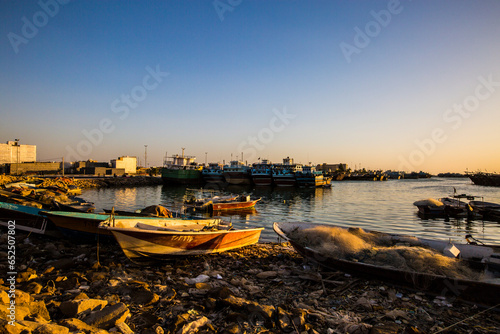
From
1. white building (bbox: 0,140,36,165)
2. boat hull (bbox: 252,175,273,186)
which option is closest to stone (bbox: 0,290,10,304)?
boat hull (bbox: 252,175,273,186)

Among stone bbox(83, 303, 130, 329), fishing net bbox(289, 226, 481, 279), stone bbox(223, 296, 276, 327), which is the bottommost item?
stone bbox(223, 296, 276, 327)

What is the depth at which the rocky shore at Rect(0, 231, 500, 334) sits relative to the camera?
5.04 m

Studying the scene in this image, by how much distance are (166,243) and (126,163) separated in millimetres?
85381

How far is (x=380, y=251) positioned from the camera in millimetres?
8656

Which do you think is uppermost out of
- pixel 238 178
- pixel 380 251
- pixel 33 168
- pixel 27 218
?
pixel 33 168

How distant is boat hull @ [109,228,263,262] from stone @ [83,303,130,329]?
10.6 ft

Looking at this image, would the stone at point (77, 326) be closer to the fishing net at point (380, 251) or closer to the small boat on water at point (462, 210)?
the fishing net at point (380, 251)

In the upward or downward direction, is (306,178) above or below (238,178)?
above

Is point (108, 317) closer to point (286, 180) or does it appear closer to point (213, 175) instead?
point (286, 180)

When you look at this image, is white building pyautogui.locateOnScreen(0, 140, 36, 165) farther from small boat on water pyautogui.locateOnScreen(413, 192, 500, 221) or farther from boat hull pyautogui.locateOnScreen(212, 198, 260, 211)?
small boat on water pyautogui.locateOnScreen(413, 192, 500, 221)

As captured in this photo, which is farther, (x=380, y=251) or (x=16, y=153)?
(x=16, y=153)

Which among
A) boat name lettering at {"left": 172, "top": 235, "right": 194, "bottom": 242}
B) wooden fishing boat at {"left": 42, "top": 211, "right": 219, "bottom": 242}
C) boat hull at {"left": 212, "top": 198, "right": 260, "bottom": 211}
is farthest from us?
boat hull at {"left": 212, "top": 198, "right": 260, "bottom": 211}

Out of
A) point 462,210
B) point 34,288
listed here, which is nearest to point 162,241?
point 34,288

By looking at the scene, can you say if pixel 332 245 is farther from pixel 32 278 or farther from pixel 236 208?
pixel 236 208
